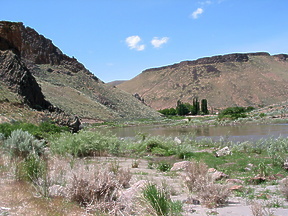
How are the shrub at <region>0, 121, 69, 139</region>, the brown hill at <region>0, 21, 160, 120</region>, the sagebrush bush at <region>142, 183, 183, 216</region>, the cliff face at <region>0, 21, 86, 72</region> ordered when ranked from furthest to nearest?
1. the cliff face at <region>0, 21, 86, 72</region>
2. the brown hill at <region>0, 21, 160, 120</region>
3. the shrub at <region>0, 121, 69, 139</region>
4. the sagebrush bush at <region>142, 183, 183, 216</region>

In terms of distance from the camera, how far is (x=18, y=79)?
112ft

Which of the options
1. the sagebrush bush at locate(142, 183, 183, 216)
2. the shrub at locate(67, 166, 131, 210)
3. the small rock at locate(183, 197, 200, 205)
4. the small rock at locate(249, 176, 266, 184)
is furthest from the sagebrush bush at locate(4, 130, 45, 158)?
the small rock at locate(249, 176, 266, 184)

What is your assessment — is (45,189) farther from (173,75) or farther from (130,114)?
(173,75)

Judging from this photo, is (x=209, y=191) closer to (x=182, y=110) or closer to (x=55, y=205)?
(x=55, y=205)

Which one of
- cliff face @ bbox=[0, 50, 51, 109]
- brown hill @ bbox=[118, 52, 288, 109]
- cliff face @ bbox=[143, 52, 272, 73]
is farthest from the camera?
Answer: cliff face @ bbox=[143, 52, 272, 73]

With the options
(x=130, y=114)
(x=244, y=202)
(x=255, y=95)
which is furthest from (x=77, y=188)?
(x=255, y=95)

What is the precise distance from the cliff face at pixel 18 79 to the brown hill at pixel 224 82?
97885mm

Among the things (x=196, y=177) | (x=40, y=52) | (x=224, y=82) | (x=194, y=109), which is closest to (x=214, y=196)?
(x=196, y=177)

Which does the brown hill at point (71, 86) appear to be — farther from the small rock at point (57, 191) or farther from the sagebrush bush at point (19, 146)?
the small rock at point (57, 191)

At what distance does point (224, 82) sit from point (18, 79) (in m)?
118

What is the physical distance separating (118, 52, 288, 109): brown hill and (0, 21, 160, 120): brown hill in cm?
4710

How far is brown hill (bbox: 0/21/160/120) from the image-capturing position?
7288 cm

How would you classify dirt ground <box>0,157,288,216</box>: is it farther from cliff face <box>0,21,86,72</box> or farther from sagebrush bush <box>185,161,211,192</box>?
cliff face <box>0,21,86,72</box>

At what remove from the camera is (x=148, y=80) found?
7436 inches
